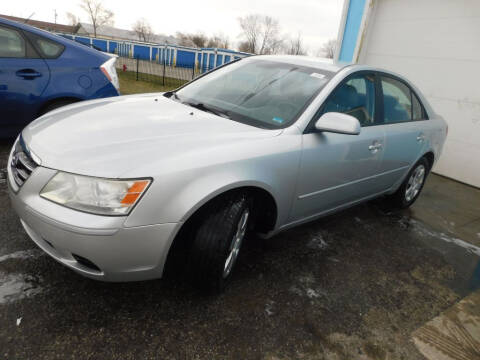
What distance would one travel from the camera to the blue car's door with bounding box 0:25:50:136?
3.40 meters

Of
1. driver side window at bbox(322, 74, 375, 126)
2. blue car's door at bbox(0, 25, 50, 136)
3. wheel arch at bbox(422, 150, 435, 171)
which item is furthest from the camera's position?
wheel arch at bbox(422, 150, 435, 171)

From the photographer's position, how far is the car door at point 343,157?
2.32 meters

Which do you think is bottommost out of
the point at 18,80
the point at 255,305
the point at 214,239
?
the point at 255,305

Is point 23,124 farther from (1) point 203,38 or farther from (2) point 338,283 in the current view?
(1) point 203,38

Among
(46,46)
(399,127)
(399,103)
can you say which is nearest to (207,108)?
(399,127)

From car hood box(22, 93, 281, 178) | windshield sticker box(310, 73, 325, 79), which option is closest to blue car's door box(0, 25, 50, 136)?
car hood box(22, 93, 281, 178)

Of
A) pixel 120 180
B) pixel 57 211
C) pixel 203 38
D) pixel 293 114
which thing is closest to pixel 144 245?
pixel 120 180

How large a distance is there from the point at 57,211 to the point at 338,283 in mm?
1850

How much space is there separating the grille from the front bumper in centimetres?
8

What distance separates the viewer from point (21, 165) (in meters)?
1.87

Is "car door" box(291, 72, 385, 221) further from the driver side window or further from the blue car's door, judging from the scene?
the blue car's door

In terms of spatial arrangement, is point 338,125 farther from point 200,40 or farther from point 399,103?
point 200,40

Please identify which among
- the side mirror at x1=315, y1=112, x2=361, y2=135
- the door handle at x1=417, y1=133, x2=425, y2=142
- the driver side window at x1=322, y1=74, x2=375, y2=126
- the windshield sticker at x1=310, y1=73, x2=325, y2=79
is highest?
the windshield sticker at x1=310, y1=73, x2=325, y2=79

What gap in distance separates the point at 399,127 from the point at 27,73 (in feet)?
12.2
